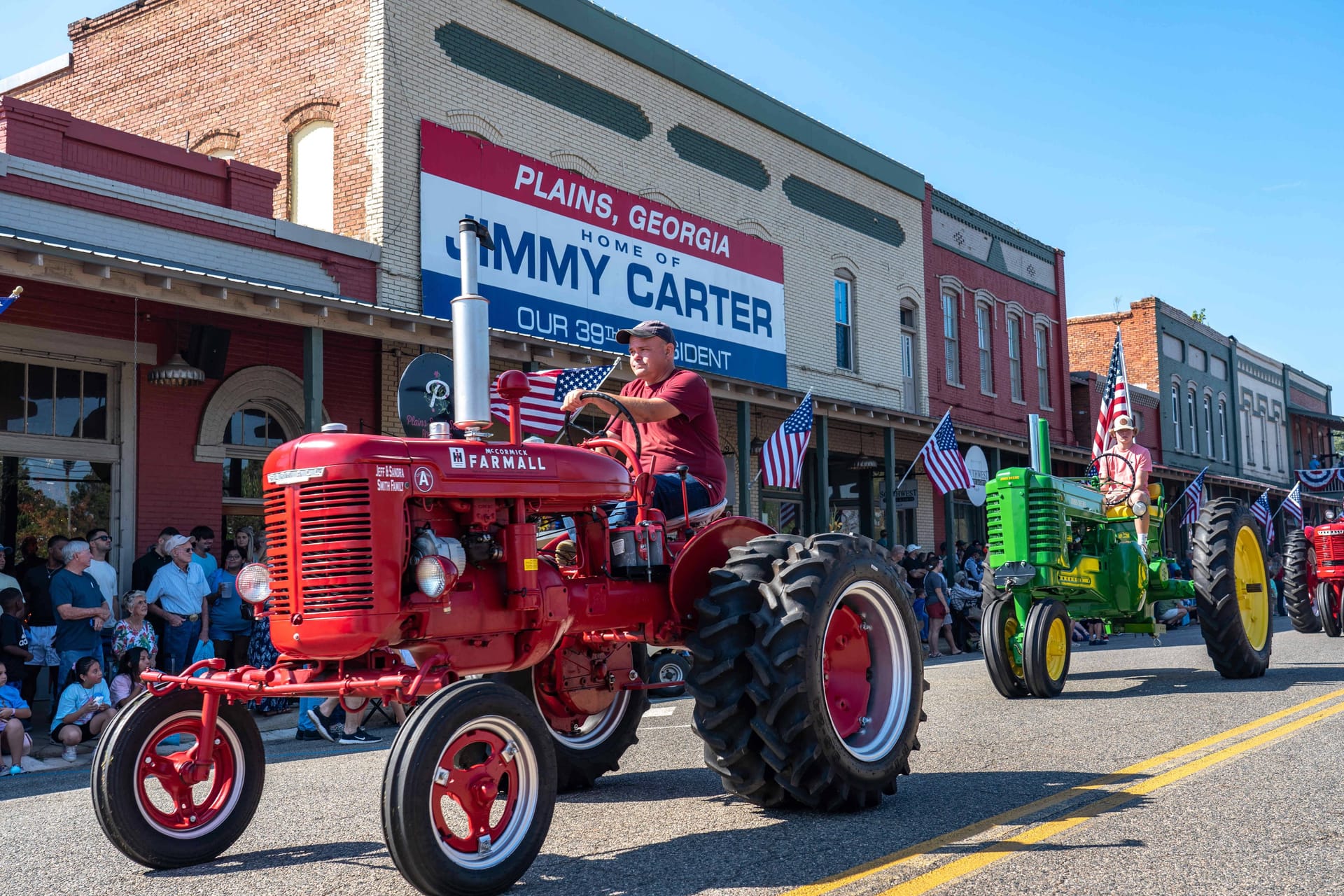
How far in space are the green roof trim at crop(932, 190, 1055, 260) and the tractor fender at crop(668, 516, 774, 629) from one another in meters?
22.2

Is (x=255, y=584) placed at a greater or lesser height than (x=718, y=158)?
lesser

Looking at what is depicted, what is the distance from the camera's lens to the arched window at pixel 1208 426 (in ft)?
135

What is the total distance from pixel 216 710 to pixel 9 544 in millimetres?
9034

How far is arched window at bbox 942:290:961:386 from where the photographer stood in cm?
2716

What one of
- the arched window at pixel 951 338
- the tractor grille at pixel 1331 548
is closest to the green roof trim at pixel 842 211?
the arched window at pixel 951 338

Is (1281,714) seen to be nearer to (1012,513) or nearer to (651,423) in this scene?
(1012,513)

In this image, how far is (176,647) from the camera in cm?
1101

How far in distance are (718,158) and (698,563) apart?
1601cm

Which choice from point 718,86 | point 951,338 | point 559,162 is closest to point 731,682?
point 559,162

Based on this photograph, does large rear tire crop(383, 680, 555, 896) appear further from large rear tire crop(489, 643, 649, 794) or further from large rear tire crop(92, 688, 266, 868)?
large rear tire crop(489, 643, 649, 794)

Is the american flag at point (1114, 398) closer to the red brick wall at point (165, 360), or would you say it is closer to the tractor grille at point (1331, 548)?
the tractor grille at point (1331, 548)

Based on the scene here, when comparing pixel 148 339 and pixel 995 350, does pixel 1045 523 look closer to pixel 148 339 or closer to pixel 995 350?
pixel 148 339

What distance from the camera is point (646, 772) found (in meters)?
7.03

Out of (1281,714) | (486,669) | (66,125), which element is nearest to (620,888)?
(486,669)
